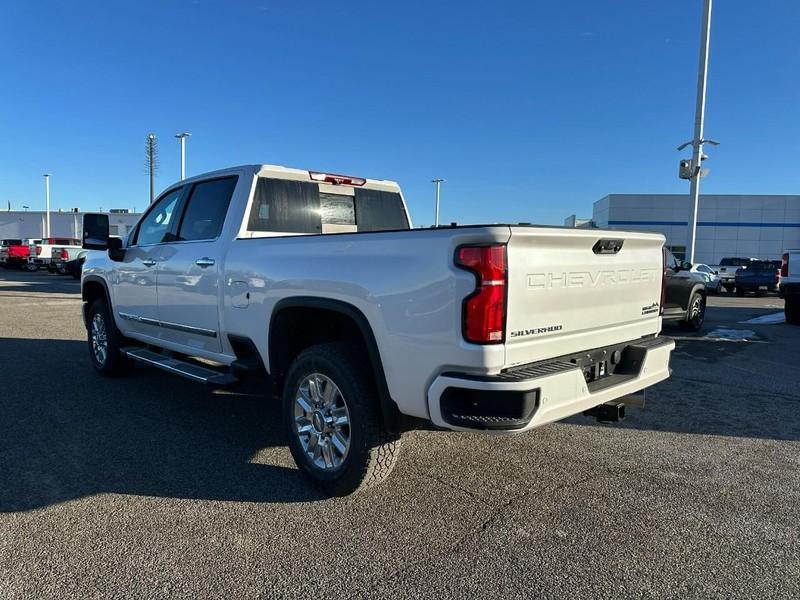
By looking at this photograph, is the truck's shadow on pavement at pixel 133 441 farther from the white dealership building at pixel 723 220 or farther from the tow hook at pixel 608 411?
the white dealership building at pixel 723 220

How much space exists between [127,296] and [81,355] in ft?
8.44

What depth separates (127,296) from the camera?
600 cm

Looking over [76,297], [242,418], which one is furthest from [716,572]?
[76,297]

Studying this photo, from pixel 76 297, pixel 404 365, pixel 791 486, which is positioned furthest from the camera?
pixel 76 297

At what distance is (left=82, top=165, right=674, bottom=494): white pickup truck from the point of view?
2873 mm

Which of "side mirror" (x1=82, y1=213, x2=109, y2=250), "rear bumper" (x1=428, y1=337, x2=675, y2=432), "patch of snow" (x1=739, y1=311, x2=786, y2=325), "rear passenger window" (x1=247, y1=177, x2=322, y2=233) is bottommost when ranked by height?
"patch of snow" (x1=739, y1=311, x2=786, y2=325)

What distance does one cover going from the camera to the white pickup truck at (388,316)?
9.43 ft

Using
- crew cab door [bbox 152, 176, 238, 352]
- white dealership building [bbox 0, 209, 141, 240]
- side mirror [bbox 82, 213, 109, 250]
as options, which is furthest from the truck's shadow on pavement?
white dealership building [bbox 0, 209, 141, 240]

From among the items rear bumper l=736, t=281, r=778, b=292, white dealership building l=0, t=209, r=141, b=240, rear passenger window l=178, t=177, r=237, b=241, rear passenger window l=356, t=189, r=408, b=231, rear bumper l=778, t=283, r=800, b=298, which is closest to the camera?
rear passenger window l=178, t=177, r=237, b=241

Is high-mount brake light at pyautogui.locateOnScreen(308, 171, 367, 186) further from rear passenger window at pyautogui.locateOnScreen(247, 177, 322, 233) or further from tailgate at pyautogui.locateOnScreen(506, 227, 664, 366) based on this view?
tailgate at pyautogui.locateOnScreen(506, 227, 664, 366)

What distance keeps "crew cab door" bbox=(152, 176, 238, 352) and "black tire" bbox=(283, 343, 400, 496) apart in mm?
1323

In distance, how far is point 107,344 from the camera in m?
6.44

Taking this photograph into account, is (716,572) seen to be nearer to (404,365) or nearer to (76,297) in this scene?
(404,365)

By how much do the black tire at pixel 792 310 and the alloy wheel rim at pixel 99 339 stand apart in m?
13.4
